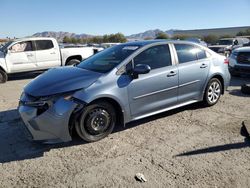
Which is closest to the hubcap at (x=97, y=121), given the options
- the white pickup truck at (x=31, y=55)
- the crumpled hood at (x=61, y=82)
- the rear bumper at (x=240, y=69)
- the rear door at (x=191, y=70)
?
the crumpled hood at (x=61, y=82)

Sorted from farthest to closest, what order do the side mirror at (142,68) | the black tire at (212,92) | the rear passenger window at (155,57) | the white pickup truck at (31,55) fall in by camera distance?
the white pickup truck at (31,55) < the black tire at (212,92) < the rear passenger window at (155,57) < the side mirror at (142,68)

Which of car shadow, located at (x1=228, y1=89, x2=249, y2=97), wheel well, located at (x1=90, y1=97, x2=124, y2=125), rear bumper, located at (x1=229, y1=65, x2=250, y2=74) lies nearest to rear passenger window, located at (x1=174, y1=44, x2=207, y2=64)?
wheel well, located at (x1=90, y1=97, x2=124, y2=125)

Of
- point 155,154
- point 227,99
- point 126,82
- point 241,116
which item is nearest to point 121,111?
point 126,82

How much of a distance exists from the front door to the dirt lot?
403mm

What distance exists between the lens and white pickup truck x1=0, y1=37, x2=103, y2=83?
11.6 metres

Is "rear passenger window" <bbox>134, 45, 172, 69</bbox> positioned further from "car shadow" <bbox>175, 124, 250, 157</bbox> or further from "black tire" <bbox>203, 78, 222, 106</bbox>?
"car shadow" <bbox>175, 124, 250, 157</bbox>

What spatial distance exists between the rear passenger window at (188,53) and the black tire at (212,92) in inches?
25.6

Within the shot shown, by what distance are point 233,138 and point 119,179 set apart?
226 centimetres

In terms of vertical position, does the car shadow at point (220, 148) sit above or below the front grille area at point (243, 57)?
below

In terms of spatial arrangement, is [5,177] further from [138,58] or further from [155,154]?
[138,58]

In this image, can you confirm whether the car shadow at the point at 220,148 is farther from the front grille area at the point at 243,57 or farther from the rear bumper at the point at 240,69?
the front grille area at the point at 243,57

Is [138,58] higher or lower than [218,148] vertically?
higher

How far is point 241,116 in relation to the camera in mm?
5789

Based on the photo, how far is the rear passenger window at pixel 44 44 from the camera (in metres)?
12.2
